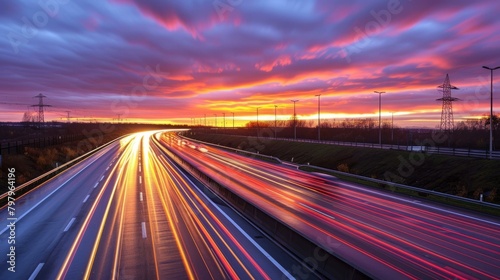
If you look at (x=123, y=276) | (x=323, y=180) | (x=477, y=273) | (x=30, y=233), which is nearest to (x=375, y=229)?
(x=477, y=273)

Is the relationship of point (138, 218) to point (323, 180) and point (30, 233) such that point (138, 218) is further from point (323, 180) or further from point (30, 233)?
point (323, 180)

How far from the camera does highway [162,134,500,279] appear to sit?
11555mm

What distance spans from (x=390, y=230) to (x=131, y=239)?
37.1ft

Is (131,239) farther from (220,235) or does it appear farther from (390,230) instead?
(390,230)

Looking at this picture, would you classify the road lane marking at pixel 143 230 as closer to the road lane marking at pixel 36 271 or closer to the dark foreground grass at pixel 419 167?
the road lane marking at pixel 36 271

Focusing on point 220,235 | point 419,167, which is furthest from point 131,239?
point 419,167

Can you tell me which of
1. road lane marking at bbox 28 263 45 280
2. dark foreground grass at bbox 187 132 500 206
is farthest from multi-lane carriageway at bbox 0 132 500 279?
dark foreground grass at bbox 187 132 500 206

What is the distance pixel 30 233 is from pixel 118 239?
167 inches

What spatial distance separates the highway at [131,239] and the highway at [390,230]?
9.35 feet

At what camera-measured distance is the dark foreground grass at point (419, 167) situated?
1153 inches

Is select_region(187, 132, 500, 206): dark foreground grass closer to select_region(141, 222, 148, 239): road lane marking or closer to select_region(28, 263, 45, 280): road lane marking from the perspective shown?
select_region(141, 222, 148, 239): road lane marking

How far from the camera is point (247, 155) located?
65.9 metres

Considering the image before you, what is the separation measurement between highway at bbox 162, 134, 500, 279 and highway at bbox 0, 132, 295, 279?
9.35ft

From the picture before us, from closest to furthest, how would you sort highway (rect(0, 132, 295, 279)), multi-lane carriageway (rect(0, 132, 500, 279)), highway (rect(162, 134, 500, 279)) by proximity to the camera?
highway (rect(0, 132, 295, 279)) < multi-lane carriageway (rect(0, 132, 500, 279)) < highway (rect(162, 134, 500, 279))
